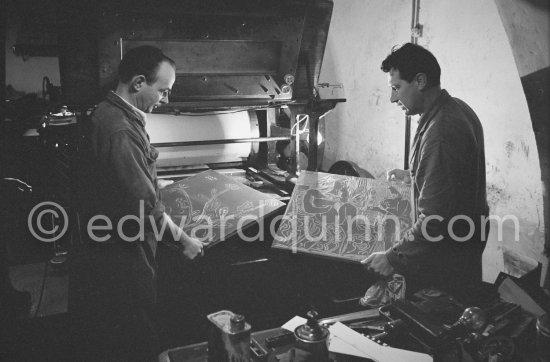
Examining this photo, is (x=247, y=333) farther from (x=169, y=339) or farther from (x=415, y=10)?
(x=415, y=10)

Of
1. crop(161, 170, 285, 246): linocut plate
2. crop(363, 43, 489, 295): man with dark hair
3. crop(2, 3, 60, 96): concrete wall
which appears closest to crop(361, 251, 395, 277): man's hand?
crop(363, 43, 489, 295): man with dark hair

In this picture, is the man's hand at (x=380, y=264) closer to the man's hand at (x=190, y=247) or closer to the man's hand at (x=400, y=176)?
the man's hand at (x=400, y=176)

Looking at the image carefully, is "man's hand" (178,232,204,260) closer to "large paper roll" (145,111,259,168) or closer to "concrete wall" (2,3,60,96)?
"large paper roll" (145,111,259,168)

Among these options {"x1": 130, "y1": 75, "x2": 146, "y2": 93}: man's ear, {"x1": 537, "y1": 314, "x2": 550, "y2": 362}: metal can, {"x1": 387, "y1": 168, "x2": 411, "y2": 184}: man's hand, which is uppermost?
{"x1": 130, "y1": 75, "x2": 146, "y2": 93}: man's ear

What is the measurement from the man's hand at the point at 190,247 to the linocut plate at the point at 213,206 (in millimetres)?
72

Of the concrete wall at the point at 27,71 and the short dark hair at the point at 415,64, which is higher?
the concrete wall at the point at 27,71

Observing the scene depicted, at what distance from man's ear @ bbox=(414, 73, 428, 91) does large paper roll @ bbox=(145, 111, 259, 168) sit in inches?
77.3

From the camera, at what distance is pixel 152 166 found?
2.24m

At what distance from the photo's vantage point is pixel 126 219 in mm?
2166

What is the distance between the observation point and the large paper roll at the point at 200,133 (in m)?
3.64

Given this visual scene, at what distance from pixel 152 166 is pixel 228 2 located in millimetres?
1156

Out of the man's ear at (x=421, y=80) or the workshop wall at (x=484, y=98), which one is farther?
the workshop wall at (x=484, y=98)

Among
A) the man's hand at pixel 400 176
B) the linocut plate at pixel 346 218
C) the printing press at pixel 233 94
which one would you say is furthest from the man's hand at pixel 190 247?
the man's hand at pixel 400 176

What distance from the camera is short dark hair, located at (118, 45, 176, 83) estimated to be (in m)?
2.21
